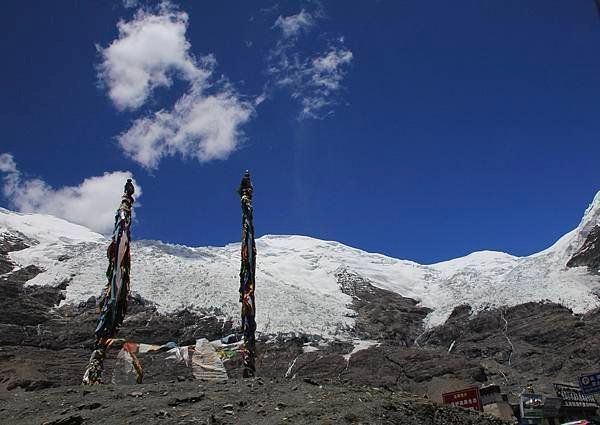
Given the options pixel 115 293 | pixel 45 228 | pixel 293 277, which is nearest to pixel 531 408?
pixel 115 293

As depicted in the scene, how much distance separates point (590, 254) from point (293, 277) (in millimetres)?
38309

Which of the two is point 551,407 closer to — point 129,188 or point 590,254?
point 129,188

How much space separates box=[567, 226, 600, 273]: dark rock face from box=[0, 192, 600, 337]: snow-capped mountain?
40.5 inches

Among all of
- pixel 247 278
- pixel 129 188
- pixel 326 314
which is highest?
pixel 326 314

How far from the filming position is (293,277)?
78.1 metres

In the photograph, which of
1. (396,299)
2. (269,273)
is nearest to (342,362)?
(396,299)

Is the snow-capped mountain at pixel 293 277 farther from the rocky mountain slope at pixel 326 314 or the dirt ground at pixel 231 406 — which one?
the dirt ground at pixel 231 406

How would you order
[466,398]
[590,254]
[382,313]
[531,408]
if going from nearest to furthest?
[466,398]
[531,408]
[590,254]
[382,313]

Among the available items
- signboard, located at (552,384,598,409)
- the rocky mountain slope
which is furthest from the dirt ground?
the rocky mountain slope

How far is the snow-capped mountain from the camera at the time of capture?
2283 inches

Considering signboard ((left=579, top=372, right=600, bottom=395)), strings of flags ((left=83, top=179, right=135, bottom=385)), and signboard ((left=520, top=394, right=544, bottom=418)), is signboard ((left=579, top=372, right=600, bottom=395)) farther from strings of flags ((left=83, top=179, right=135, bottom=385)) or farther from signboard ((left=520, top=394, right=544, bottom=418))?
strings of flags ((left=83, top=179, right=135, bottom=385))

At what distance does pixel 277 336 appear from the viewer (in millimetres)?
52750

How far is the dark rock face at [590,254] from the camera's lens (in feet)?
201

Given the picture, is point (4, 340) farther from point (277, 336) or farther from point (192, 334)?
point (277, 336)
